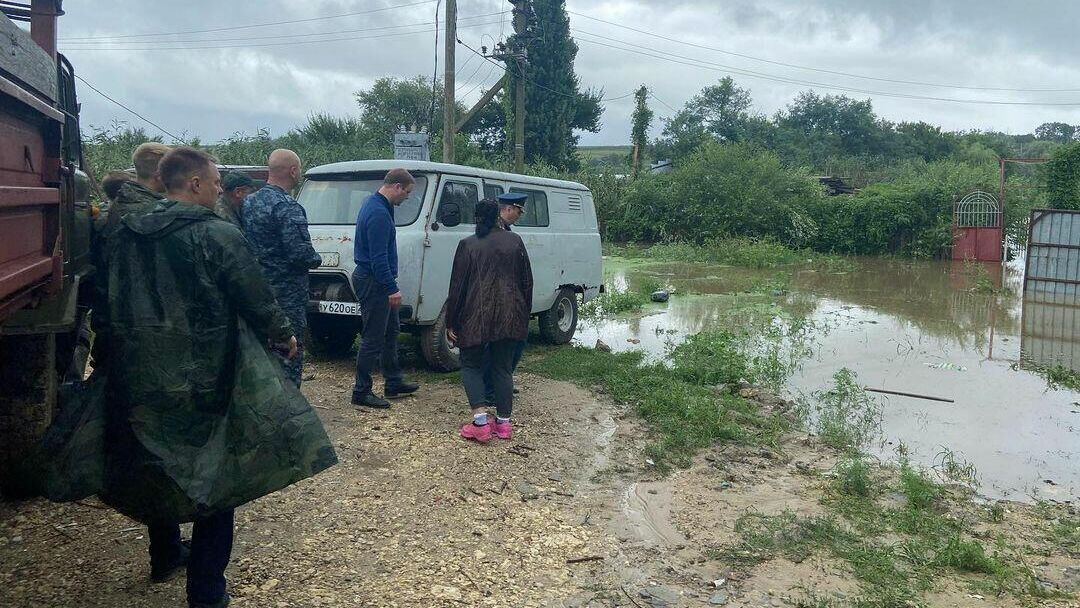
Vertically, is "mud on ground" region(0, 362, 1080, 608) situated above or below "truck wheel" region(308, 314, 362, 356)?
below

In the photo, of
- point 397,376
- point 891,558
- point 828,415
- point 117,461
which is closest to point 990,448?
point 828,415

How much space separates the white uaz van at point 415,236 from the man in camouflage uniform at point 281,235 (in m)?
1.87

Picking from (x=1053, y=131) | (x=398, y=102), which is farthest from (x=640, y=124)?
(x=1053, y=131)

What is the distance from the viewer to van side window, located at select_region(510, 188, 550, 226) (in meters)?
8.91

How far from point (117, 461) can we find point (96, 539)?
127 cm

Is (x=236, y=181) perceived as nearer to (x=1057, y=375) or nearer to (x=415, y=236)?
(x=415, y=236)

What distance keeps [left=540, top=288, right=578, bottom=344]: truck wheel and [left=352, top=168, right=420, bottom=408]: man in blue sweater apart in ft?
10.7

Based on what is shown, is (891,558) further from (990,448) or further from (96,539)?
(96,539)

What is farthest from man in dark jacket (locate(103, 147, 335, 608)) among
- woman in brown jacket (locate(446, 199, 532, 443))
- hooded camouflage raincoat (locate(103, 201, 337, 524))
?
woman in brown jacket (locate(446, 199, 532, 443))

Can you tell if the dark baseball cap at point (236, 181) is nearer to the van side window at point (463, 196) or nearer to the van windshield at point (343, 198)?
the van windshield at point (343, 198)

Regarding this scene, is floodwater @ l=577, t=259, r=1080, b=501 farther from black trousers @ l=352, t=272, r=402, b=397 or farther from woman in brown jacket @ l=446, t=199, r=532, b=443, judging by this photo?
black trousers @ l=352, t=272, r=402, b=397

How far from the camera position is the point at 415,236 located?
715 centimetres

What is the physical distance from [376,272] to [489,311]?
1046 mm

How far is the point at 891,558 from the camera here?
12.9 feet
